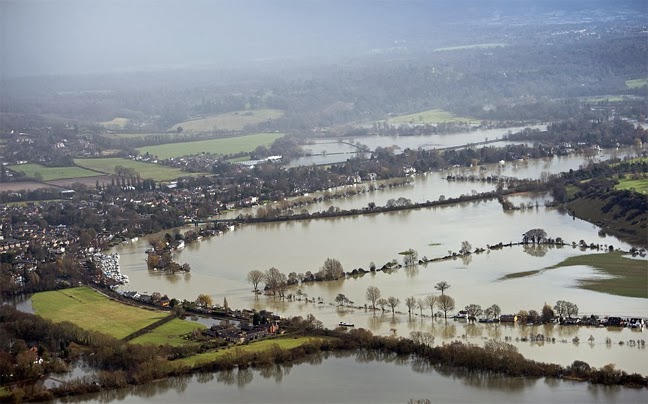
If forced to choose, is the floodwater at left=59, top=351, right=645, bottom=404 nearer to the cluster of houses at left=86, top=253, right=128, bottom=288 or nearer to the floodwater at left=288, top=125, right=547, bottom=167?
the cluster of houses at left=86, top=253, right=128, bottom=288

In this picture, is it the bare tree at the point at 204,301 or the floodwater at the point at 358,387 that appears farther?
the bare tree at the point at 204,301

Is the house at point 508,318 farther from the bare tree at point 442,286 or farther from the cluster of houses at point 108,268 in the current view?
the cluster of houses at point 108,268

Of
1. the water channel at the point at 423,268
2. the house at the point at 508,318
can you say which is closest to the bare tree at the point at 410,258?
the water channel at the point at 423,268

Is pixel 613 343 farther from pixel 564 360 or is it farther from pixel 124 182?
pixel 124 182

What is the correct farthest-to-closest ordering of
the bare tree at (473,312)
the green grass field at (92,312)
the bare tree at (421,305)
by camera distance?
the green grass field at (92,312) < the bare tree at (421,305) < the bare tree at (473,312)

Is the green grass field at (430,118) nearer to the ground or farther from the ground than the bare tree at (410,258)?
nearer to the ground

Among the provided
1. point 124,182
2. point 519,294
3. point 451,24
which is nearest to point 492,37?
point 451,24

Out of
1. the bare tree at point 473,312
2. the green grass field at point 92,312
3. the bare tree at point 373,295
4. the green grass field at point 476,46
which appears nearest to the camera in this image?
the bare tree at point 473,312
